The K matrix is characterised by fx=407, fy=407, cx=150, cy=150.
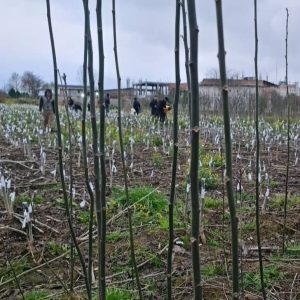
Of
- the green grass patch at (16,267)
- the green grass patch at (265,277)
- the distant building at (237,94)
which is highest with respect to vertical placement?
the distant building at (237,94)

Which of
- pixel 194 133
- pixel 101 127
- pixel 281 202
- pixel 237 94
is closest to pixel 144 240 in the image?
pixel 281 202

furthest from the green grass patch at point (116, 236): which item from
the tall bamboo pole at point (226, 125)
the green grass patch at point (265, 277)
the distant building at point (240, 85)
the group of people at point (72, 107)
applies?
the distant building at point (240, 85)

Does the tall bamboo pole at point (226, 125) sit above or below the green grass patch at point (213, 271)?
above

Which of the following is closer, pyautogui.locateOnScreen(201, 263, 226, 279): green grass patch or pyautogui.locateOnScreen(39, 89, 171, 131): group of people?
pyautogui.locateOnScreen(201, 263, 226, 279): green grass patch

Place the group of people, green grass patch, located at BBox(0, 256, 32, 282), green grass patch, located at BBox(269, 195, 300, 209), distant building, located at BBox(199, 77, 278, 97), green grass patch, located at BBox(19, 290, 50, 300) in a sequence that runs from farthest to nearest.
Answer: distant building, located at BBox(199, 77, 278, 97), the group of people, green grass patch, located at BBox(269, 195, 300, 209), green grass patch, located at BBox(0, 256, 32, 282), green grass patch, located at BBox(19, 290, 50, 300)

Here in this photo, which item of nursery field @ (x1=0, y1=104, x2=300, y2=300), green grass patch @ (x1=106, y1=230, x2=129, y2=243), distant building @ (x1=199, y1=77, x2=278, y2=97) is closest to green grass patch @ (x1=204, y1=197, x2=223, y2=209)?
nursery field @ (x1=0, y1=104, x2=300, y2=300)

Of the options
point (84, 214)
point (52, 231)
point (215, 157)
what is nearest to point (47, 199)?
point (84, 214)

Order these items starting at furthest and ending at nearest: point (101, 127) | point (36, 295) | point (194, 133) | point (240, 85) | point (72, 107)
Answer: point (72, 107) → point (240, 85) → point (36, 295) → point (101, 127) → point (194, 133)

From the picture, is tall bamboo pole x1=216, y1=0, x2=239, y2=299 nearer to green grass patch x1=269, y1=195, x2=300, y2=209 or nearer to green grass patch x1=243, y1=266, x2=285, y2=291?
green grass patch x1=243, y1=266, x2=285, y2=291

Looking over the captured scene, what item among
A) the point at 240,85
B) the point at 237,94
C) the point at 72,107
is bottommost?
the point at 72,107

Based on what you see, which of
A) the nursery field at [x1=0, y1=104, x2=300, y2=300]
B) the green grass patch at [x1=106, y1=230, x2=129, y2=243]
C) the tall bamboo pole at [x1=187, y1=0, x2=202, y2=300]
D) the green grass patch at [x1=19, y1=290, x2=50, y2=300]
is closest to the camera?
the tall bamboo pole at [x1=187, y1=0, x2=202, y2=300]

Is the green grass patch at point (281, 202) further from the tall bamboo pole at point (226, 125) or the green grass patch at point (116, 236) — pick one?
the tall bamboo pole at point (226, 125)

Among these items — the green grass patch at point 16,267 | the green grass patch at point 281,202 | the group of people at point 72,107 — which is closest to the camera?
the green grass patch at point 16,267

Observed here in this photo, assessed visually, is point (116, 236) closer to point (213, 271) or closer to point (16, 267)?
point (16, 267)
